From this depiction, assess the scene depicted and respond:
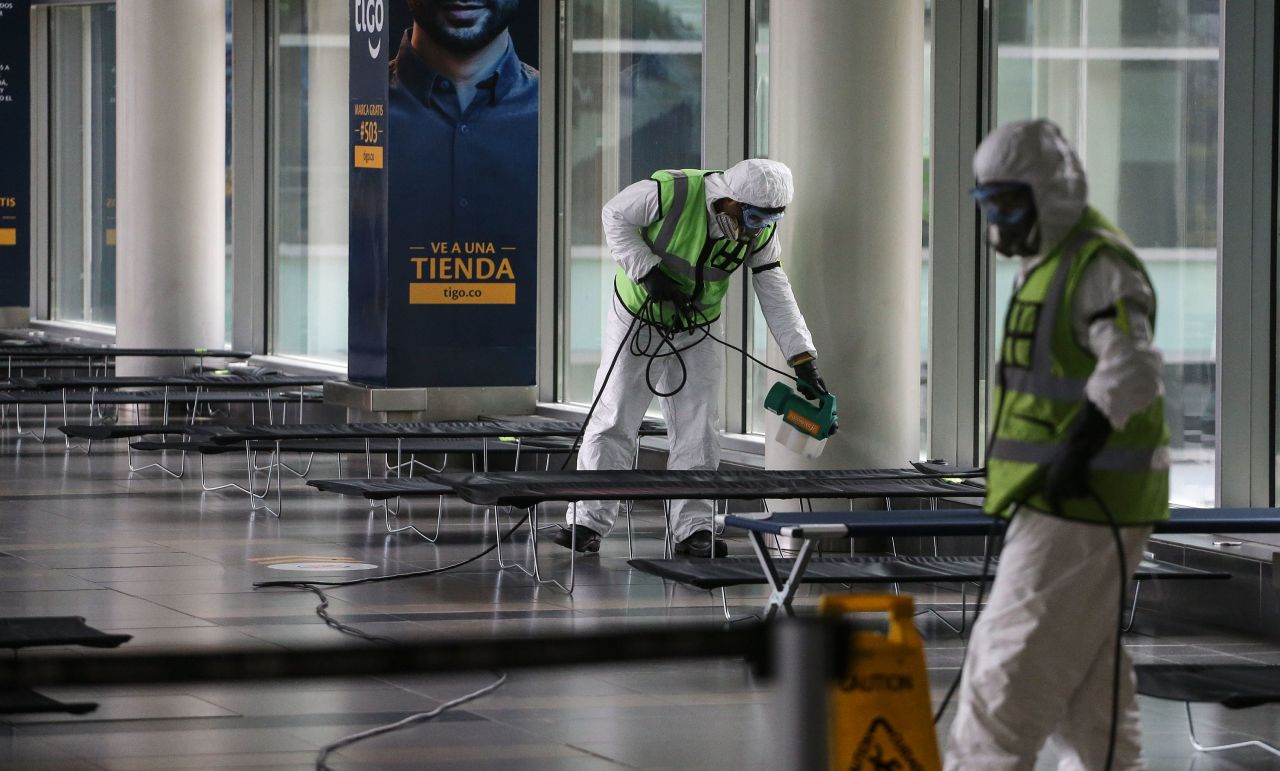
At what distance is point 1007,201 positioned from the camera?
412 cm

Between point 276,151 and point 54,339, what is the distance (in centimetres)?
514

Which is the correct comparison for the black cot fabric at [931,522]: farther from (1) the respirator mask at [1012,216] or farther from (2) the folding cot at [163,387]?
(2) the folding cot at [163,387]

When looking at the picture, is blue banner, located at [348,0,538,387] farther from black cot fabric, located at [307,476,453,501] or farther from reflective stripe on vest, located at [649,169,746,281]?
reflective stripe on vest, located at [649,169,746,281]

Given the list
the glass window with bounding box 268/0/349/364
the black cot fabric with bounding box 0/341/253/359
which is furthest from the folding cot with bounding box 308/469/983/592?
the glass window with bounding box 268/0/349/364

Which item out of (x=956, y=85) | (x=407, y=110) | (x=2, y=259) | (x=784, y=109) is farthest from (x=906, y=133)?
(x=2, y=259)

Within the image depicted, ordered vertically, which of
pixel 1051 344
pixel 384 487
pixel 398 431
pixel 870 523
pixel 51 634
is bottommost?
pixel 51 634

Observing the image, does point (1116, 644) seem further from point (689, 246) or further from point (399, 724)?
point (689, 246)

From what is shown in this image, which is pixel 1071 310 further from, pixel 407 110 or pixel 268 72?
pixel 268 72

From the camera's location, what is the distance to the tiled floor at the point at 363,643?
198 inches

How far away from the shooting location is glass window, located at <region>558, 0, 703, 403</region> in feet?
41.3

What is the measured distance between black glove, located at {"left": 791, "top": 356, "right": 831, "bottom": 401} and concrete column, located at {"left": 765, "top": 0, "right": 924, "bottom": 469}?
37 centimetres

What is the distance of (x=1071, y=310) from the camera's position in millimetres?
4074

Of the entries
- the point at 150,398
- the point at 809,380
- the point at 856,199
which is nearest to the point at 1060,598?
the point at 809,380

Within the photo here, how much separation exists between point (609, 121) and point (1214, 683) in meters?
9.05
